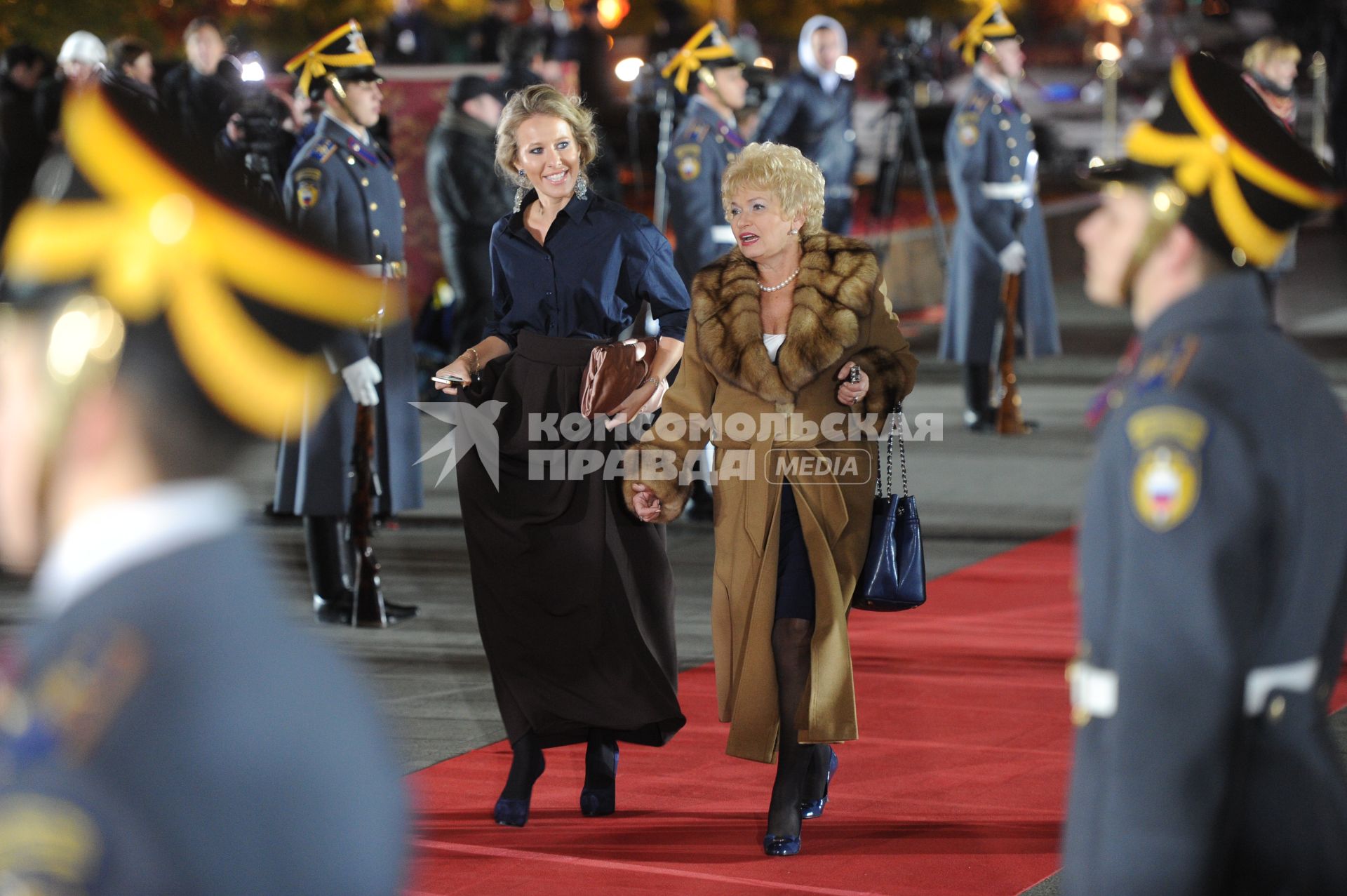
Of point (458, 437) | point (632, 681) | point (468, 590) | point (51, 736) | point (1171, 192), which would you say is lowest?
point (468, 590)

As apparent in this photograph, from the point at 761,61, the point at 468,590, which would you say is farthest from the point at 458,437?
the point at 761,61

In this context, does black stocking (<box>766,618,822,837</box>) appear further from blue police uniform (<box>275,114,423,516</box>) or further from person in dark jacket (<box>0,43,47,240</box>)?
person in dark jacket (<box>0,43,47,240</box>)

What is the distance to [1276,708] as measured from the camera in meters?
2.05

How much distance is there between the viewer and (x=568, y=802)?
481cm

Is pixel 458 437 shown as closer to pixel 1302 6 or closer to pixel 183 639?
pixel 183 639

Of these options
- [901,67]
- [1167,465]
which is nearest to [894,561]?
[1167,465]

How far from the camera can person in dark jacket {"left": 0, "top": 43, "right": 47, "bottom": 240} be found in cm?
1021

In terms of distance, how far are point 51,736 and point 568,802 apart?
11.7ft

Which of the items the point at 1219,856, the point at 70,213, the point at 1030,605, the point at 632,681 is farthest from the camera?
the point at 1030,605

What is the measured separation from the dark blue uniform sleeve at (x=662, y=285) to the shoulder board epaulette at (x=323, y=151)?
198cm

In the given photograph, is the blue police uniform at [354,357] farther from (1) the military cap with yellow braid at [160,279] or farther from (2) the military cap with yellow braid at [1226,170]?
(1) the military cap with yellow braid at [160,279]

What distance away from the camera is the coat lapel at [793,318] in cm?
431

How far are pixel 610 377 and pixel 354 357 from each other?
2.00 m

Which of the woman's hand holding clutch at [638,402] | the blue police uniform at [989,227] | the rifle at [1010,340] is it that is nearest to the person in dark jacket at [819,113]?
the blue police uniform at [989,227]
